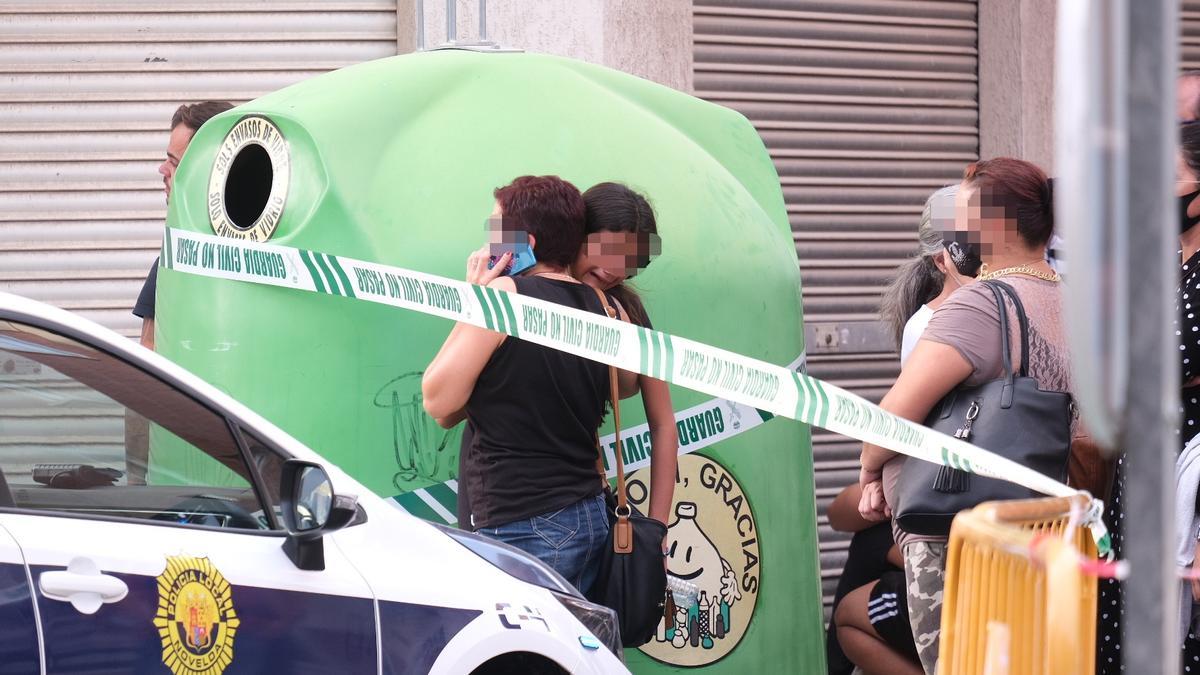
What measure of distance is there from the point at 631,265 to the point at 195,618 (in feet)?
5.42

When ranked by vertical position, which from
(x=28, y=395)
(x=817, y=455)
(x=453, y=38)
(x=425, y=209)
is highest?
(x=453, y=38)

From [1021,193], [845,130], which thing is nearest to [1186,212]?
[1021,193]

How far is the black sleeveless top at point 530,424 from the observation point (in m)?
3.79

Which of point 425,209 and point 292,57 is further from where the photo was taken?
point 292,57

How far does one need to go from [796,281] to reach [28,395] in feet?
9.22

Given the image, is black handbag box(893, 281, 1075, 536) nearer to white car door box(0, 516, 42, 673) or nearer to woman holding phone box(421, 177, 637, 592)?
woman holding phone box(421, 177, 637, 592)

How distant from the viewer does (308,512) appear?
3178 mm

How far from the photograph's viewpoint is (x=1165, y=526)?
1.36 m

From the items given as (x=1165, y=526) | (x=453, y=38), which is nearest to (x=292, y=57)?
(x=453, y=38)

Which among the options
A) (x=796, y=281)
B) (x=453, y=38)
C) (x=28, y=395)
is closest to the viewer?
(x=28, y=395)

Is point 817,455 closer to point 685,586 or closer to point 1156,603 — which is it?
point 685,586

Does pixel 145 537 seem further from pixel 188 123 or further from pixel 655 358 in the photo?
pixel 188 123

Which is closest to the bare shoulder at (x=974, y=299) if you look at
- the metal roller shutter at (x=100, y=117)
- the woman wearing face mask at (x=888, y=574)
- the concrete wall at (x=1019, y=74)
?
the woman wearing face mask at (x=888, y=574)

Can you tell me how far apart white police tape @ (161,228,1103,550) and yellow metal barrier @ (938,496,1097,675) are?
2.13ft
